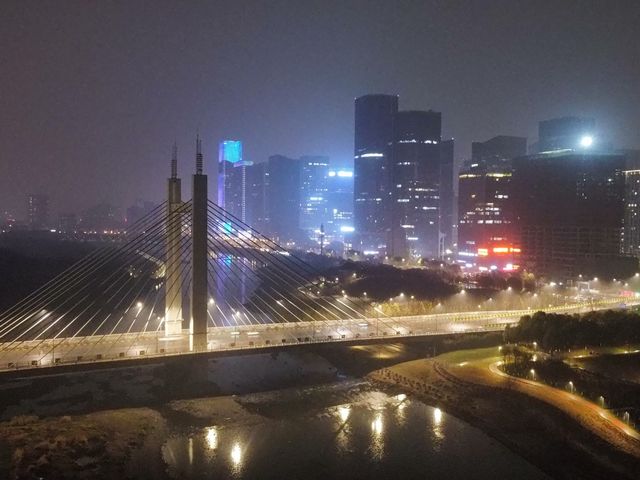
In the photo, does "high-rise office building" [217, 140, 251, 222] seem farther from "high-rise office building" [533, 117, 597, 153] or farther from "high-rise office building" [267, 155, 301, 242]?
"high-rise office building" [533, 117, 597, 153]

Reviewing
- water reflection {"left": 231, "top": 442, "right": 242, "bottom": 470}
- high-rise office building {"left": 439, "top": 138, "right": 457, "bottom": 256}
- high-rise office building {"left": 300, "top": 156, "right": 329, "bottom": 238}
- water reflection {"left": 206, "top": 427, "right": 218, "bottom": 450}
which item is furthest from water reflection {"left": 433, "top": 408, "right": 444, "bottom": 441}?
high-rise office building {"left": 300, "top": 156, "right": 329, "bottom": 238}

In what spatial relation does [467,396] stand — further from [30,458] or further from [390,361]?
[30,458]

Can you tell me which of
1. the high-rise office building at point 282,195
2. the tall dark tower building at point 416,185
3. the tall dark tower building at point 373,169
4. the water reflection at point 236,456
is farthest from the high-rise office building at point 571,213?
the high-rise office building at point 282,195

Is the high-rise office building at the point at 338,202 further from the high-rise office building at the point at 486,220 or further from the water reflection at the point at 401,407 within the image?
the water reflection at the point at 401,407

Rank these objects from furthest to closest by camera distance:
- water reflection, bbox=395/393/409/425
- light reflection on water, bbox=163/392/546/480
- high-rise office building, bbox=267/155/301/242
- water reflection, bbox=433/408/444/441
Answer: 1. high-rise office building, bbox=267/155/301/242
2. water reflection, bbox=395/393/409/425
3. water reflection, bbox=433/408/444/441
4. light reflection on water, bbox=163/392/546/480

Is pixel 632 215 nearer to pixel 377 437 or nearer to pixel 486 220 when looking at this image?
pixel 486 220

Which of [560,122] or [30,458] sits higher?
[560,122]

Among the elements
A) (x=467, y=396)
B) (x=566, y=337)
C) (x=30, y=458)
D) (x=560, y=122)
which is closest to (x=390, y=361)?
(x=467, y=396)
